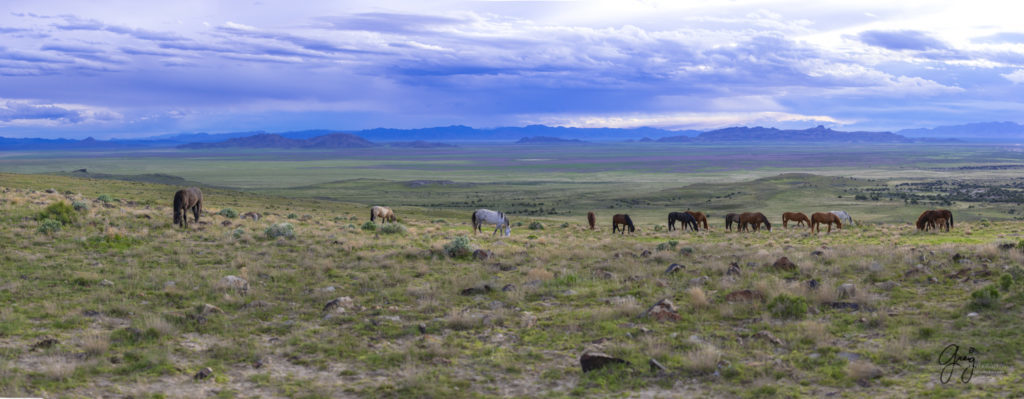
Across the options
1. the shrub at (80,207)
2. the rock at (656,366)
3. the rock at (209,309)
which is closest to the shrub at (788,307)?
the rock at (656,366)

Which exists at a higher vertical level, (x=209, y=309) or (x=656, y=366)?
(x=209, y=309)

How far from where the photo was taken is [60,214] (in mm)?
19922

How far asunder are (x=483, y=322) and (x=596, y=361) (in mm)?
2784

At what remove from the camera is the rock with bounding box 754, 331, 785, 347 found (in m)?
9.35

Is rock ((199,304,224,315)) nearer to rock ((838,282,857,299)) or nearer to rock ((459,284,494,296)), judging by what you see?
rock ((459,284,494,296))

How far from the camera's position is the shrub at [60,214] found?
19688 mm

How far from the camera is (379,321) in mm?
11016

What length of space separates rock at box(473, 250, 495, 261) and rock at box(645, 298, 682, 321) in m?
6.77

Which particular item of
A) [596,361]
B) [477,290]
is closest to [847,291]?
[596,361]

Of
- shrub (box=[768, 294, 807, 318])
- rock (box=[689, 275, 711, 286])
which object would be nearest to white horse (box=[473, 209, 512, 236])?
rock (box=[689, 275, 711, 286])

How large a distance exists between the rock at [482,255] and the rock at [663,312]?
6.77 metres

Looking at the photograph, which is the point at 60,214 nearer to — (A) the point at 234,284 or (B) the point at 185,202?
(B) the point at 185,202

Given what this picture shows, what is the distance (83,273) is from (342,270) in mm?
5047

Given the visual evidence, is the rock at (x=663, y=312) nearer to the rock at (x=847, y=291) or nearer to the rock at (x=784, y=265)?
the rock at (x=847, y=291)
